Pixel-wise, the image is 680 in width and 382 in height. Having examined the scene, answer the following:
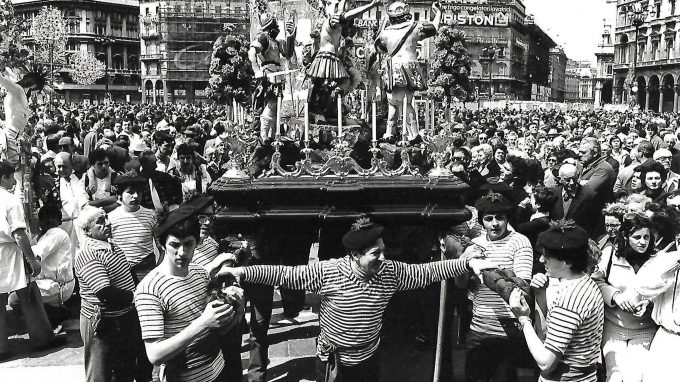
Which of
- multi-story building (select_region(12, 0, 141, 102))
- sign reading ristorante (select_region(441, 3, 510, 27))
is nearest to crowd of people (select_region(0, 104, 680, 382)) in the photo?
sign reading ristorante (select_region(441, 3, 510, 27))

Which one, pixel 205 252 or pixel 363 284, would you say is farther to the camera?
pixel 205 252

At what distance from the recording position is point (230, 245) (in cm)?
524

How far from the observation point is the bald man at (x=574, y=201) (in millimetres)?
7207

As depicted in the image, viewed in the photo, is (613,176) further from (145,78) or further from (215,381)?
(145,78)

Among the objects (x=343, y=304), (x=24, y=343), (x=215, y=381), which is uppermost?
(x=343, y=304)

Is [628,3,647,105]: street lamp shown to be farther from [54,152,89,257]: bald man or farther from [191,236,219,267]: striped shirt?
[191,236,219,267]: striped shirt

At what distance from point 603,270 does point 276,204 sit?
262cm

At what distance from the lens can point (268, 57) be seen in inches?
360

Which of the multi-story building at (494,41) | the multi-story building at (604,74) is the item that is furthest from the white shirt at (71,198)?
the multi-story building at (604,74)

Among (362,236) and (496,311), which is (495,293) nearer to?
(496,311)

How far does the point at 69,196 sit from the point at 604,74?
104793 millimetres

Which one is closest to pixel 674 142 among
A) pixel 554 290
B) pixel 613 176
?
pixel 613 176

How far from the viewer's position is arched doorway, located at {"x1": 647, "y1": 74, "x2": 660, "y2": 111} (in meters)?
73.1

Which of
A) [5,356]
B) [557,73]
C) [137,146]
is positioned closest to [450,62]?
[137,146]
